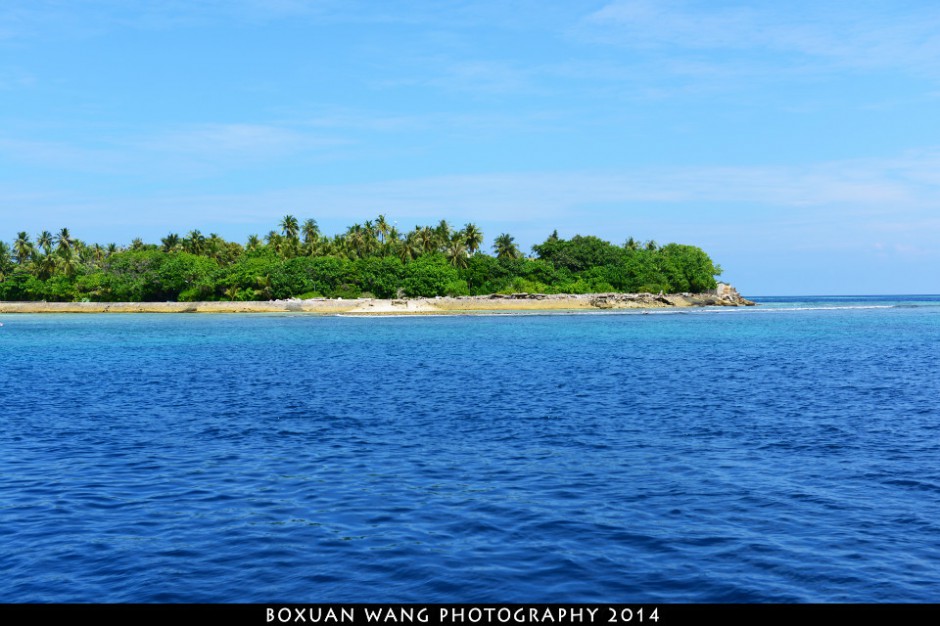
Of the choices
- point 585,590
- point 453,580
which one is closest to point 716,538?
→ point 585,590

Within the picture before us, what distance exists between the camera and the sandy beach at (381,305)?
564ft

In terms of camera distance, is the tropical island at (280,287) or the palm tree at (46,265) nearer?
the tropical island at (280,287)

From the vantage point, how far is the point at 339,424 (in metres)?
29.4

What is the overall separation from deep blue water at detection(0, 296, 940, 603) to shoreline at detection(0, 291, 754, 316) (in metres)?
127

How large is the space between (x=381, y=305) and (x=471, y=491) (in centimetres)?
15295

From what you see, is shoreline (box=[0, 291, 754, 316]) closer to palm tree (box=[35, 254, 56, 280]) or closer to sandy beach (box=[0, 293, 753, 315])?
sandy beach (box=[0, 293, 753, 315])

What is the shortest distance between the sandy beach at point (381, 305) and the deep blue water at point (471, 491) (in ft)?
417

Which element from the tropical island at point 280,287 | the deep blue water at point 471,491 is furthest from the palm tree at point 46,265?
the deep blue water at point 471,491

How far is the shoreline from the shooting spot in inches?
6772

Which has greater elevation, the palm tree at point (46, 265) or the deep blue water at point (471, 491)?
the palm tree at point (46, 265)

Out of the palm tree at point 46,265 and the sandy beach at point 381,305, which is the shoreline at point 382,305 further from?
the palm tree at point 46,265

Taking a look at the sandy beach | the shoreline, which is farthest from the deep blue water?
the sandy beach

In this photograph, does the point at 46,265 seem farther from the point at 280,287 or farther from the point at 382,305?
the point at 382,305

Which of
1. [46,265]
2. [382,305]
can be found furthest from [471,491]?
[46,265]
